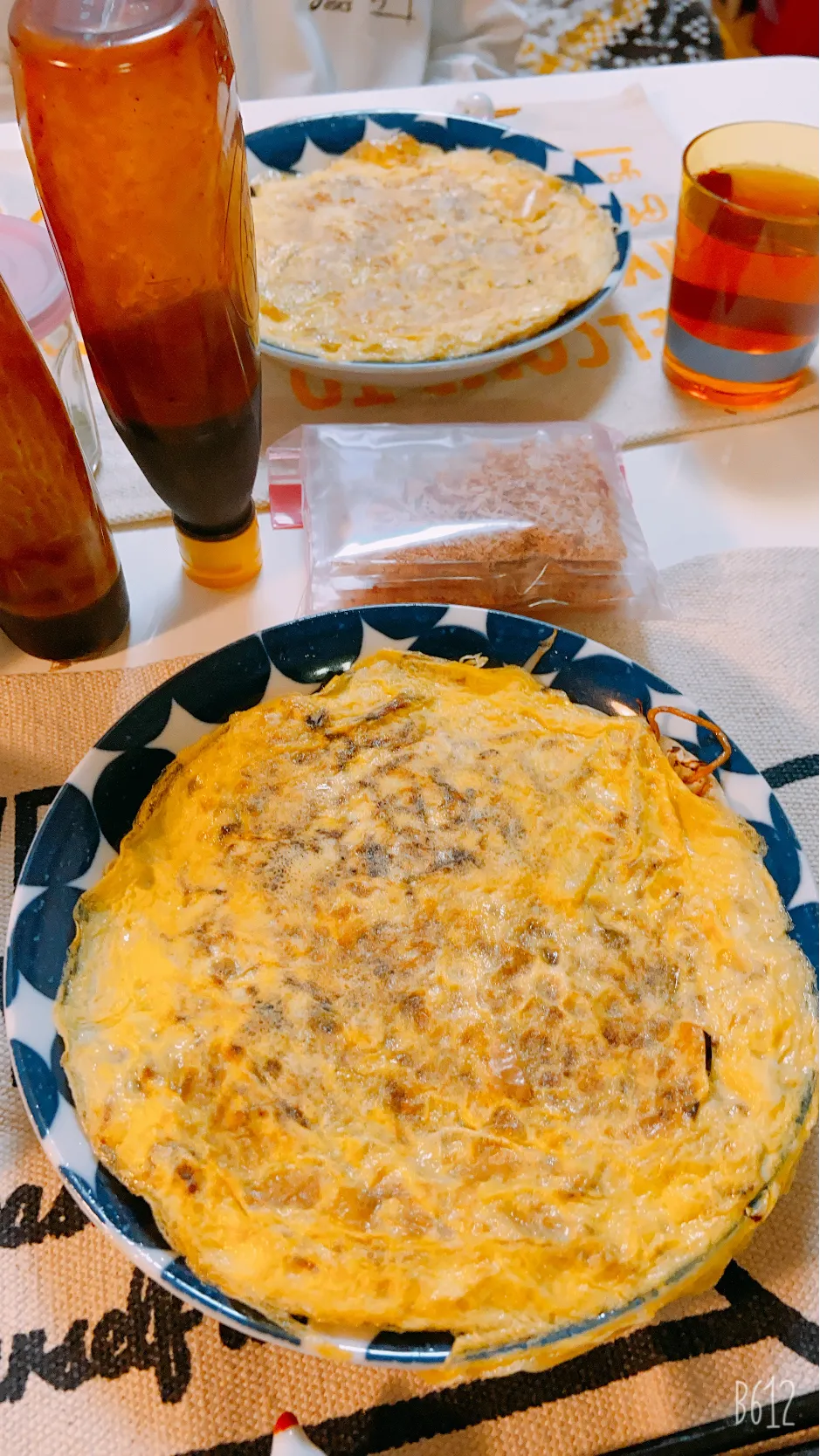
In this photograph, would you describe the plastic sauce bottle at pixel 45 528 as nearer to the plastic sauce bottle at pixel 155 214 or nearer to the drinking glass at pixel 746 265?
the plastic sauce bottle at pixel 155 214

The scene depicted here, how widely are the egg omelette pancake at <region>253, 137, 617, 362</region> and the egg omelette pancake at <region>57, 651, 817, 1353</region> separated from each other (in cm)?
51

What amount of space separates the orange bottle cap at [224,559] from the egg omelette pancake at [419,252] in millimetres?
260

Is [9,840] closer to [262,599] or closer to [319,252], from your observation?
[262,599]

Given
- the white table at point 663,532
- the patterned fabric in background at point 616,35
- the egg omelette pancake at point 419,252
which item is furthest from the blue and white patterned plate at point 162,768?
the patterned fabric in background at point 616,35

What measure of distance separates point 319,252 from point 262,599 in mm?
502

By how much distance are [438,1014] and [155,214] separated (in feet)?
1.96

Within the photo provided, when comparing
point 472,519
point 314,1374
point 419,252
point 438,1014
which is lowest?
point 314,1374

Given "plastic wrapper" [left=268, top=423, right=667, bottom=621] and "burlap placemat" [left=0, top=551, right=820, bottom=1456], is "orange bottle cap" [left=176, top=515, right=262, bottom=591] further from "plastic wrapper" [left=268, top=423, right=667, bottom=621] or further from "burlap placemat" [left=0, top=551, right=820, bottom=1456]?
"burlap placemat" [left=0, top=551, right=820, bottom=1456]

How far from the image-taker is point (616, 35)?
2426mm

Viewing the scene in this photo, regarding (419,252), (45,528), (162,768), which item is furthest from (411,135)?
(162,768)

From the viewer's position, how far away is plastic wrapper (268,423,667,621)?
945 mm

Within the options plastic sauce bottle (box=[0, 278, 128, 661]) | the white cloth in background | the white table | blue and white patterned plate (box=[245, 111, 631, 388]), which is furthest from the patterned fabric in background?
plastic sauce bottle (box=[0, 278, 128, 661])

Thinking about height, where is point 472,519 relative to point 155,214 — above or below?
below

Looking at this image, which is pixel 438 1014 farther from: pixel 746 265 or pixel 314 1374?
pixel 746 265
